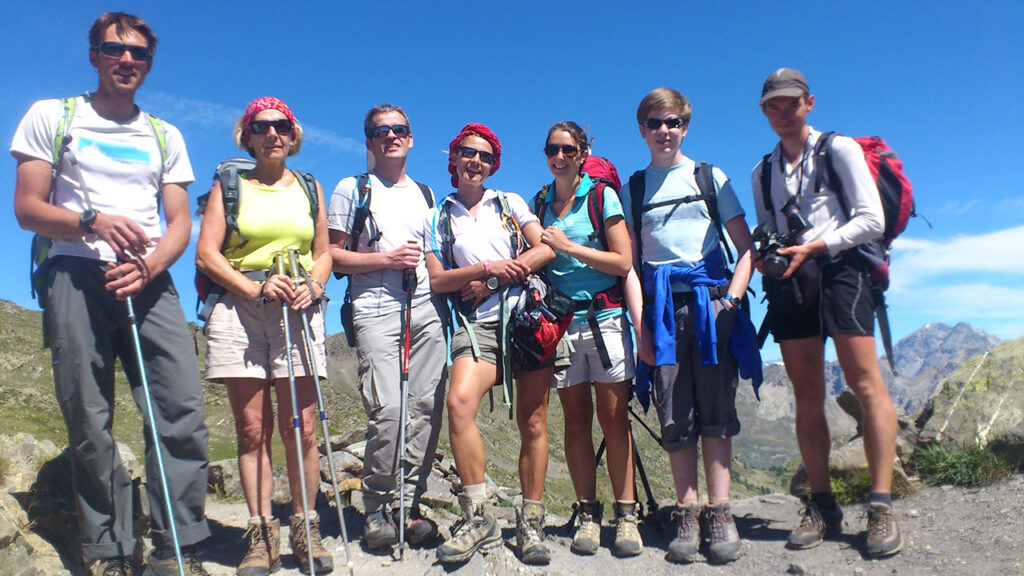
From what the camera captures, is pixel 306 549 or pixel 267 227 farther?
pixel 267 227

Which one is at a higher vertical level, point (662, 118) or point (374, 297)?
point (662, 118)

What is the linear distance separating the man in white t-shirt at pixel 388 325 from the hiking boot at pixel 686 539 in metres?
2.13

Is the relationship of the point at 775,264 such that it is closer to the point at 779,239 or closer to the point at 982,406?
the point at 779,239

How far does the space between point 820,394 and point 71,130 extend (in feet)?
20.9

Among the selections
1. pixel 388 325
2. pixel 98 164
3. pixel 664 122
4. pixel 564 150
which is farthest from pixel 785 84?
pixel 98 164

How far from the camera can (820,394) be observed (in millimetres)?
5953

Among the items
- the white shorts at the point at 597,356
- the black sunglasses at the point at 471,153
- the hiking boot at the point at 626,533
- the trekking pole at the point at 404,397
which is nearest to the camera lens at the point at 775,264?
the white shorts at the point at 597,356

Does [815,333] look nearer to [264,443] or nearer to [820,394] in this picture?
[820,394]

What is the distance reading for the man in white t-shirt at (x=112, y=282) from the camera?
4820mm

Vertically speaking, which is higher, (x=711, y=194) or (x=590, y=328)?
(x=711, y=194)

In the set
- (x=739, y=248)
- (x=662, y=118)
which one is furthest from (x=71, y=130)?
(x=739, y=248)

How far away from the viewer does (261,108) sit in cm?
562

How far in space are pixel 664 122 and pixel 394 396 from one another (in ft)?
11.2

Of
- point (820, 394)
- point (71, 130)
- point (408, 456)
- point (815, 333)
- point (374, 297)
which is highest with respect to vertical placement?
point (71, 130)
